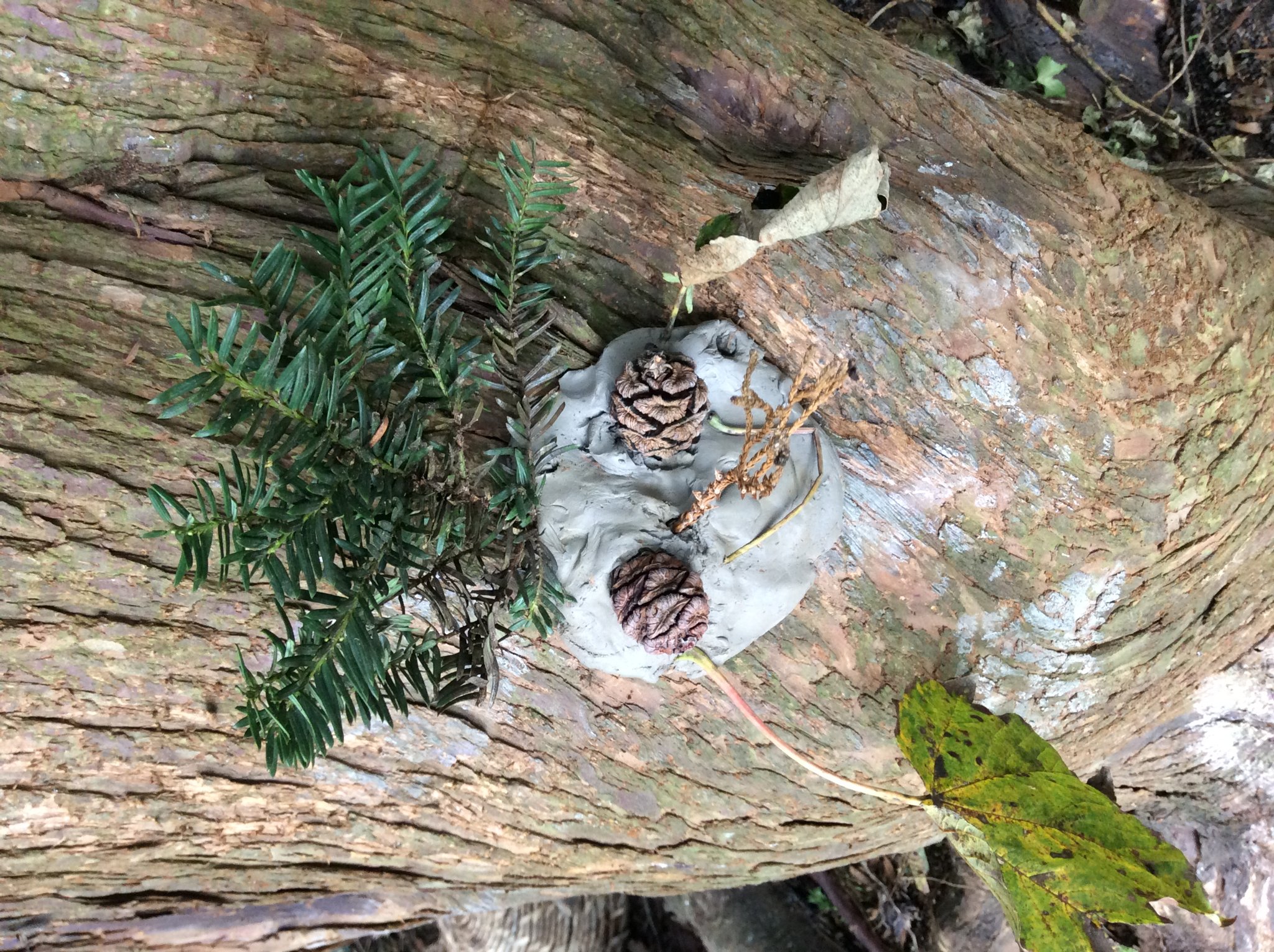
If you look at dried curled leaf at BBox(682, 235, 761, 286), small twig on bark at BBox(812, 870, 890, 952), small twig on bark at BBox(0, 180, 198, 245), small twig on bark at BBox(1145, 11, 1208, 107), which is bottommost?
small twig on bark at BBox(812, 870, 890, 952)

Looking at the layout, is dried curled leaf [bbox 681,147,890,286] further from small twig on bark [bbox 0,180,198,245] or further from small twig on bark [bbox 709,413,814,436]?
small twig on bark [bbox 0,180,198,245]

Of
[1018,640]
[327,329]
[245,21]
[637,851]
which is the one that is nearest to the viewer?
[327,329]

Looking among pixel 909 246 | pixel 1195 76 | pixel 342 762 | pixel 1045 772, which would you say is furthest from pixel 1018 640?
pixel 1195 76

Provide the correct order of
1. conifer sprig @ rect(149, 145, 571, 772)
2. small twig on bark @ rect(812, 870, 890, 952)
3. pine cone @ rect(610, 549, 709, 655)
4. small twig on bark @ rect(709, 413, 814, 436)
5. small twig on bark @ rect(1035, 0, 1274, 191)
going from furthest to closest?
small twig on bark @ rect(812, 870, 890, 952) < small twig on bark @ rect(1035, 0, 1274, 191) < small twig on bark @ rect(709, 413, 814, 436) < pine cone @ rect(610, 549, 709, 655) < conifer sprig @ rect(149, 145, 571, 772)

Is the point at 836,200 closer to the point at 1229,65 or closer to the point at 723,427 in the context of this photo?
the point at 723,427

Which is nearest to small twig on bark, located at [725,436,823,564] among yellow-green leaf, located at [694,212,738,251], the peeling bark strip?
the peeling bark strip

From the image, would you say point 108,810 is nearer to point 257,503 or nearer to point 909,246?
point 257,503

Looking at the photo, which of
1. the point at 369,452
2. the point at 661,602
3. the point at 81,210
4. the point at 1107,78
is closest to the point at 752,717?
the point at 661,602
